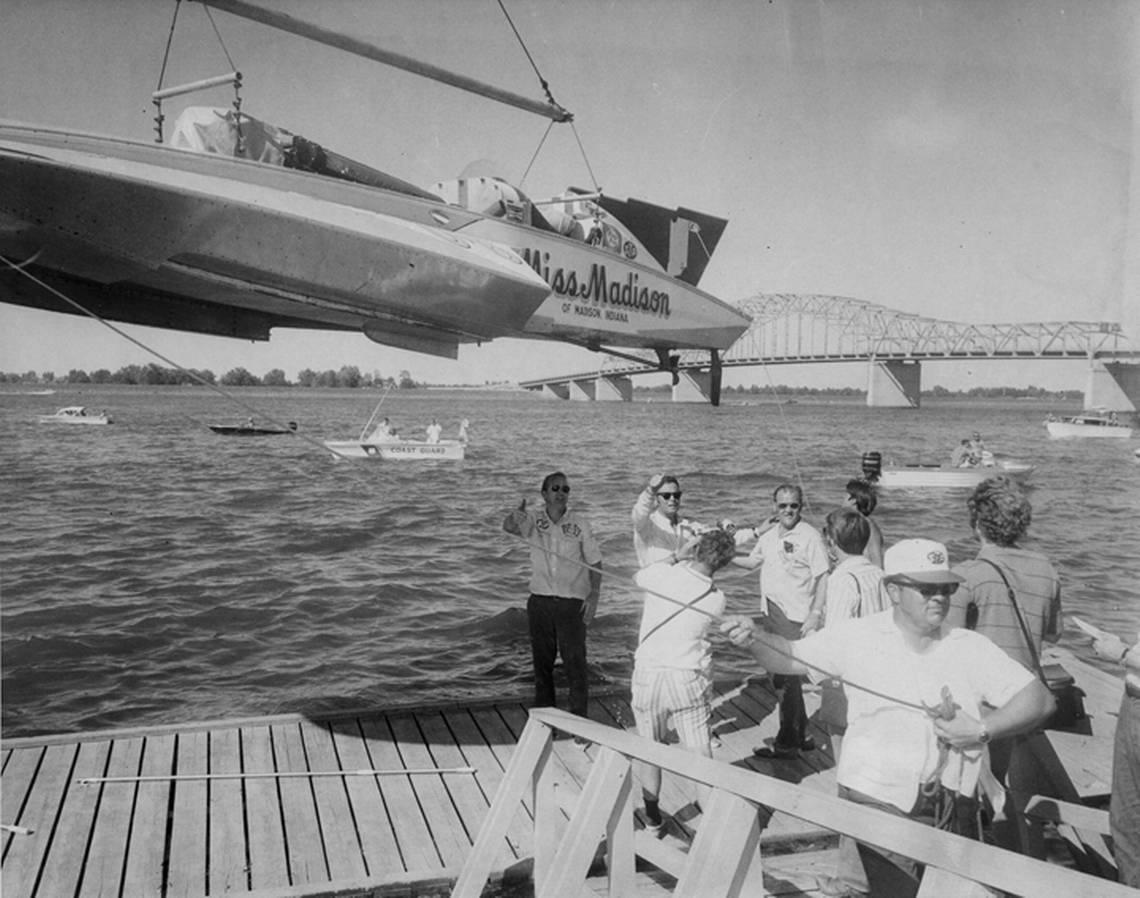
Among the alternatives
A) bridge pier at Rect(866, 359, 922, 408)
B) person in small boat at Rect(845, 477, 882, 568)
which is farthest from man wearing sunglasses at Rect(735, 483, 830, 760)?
bridge pier at Rect(866, 359, 922, 408)

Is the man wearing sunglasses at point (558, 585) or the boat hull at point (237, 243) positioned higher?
the boat hull at point (237, 243)

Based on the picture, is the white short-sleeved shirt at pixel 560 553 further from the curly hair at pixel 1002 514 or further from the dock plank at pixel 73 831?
the dock plank at pixel 73 831

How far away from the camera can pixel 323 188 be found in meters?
4.57

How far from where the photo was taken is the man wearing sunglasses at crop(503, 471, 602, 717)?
16.6 feet

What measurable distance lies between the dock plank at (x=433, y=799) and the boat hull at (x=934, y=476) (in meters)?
26.1

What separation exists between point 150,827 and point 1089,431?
6144 centimetres

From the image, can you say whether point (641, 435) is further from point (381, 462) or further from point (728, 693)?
point (728, 693)

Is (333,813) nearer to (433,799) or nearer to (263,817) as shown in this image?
(263,817)

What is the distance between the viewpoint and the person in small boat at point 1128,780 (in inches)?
108

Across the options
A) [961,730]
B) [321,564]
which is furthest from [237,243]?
[321,564]

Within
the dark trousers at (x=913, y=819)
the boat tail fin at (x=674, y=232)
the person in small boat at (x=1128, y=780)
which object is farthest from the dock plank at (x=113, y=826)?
the boat tail fin at (x=674, y=232)

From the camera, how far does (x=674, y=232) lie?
22.5ft

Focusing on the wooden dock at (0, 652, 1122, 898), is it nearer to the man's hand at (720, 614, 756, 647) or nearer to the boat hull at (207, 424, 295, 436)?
the man's hand at (720, 614, 756, 647)

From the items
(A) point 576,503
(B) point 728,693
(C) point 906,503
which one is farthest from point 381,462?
(B) point 728,693
